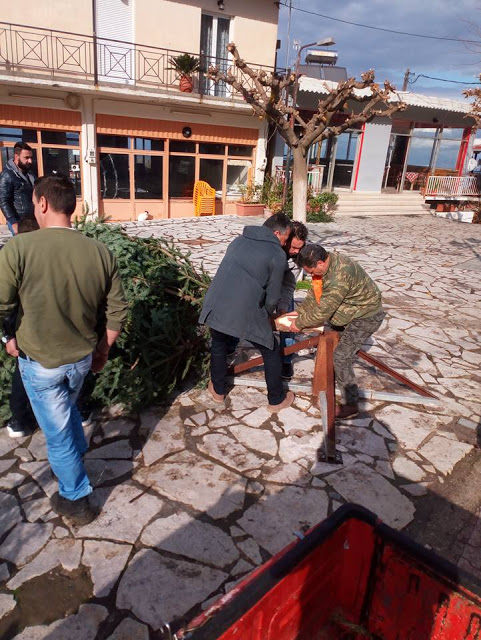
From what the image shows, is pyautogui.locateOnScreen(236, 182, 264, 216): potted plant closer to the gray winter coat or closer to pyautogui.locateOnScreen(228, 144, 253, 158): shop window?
pyautogui.locateOnScreen(228, 144, 253, 158): shop window

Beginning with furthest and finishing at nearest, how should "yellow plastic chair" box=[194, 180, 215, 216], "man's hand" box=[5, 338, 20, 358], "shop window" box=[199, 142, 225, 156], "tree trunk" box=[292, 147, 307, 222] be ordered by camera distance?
"shop window" box=[199, 142, 225, 156] < "yellow plastic chair" box=[194, 180, 215, 216] < "tree trunk" box=[292, 147, 307, 222] < "man's hand" box=[5, 338, 20, 358]

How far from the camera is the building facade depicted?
13.8m

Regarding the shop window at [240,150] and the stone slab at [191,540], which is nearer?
the stone slab at [191,540]

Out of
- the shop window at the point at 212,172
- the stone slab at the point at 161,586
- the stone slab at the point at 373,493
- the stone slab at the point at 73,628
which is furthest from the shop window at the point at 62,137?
the stone slab at the point at 73,628

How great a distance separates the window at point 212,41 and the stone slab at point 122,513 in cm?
1645

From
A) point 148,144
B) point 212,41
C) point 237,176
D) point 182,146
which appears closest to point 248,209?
point 237,176

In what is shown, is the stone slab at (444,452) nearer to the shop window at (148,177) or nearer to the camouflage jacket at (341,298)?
the camouflage jacket at (341,298)

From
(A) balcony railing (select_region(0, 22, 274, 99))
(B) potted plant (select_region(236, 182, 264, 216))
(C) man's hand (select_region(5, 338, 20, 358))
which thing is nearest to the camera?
(C) man's hand (select_region(5, 338, 20, 358))

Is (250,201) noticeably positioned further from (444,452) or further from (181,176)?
(444,452)

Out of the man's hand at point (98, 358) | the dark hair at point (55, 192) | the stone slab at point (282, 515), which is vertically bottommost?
the stone slab at point (282, 515)

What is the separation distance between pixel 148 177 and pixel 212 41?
5487 millimetres

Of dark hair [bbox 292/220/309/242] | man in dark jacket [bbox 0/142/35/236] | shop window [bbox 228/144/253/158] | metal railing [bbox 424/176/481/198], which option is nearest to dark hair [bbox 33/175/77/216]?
dark hair [bbox 292/220/309/242]

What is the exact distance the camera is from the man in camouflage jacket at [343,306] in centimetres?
400

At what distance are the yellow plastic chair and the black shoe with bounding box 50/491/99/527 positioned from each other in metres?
15.1
